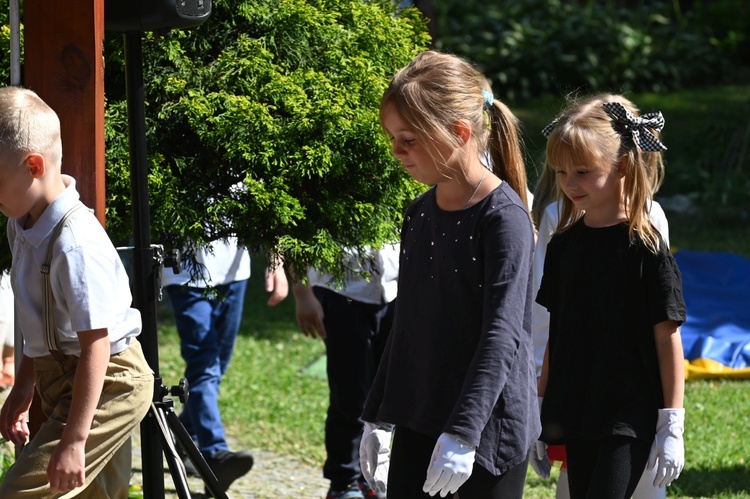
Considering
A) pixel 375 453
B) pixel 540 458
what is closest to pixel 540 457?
pixel 540 458

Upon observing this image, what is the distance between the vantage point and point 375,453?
286 centimetres

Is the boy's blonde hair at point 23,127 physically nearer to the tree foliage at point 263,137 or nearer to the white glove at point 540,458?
the tree foliage at point 263,137

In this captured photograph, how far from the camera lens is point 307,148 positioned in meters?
3.12

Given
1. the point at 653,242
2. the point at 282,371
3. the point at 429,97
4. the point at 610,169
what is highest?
the point at 429,97

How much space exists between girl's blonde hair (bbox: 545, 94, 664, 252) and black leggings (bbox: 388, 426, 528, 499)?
79 centimetres

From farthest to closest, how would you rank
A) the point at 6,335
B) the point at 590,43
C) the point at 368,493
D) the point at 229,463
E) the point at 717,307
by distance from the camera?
the point at 590,43 → the point at 717,307 → the point at 6,335 → the point at 229,463 → the point at 368,493

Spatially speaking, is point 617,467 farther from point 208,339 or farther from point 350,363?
point 208,339

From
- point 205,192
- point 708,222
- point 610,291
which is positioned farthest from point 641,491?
point 708,222

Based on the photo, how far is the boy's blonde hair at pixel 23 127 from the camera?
2484mm

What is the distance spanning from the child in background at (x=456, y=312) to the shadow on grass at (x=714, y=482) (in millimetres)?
2163

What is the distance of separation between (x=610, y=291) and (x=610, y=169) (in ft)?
1.21

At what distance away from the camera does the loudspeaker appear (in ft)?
9.26

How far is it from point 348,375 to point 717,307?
4.42 metres

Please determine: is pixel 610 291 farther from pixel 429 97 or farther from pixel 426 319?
pixel 429 97
